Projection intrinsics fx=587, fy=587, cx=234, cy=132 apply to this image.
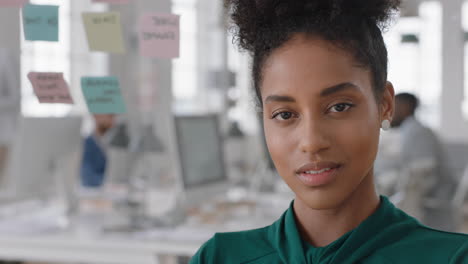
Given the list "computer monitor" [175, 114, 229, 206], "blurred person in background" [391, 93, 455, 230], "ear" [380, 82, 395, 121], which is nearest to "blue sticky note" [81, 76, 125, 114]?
"ear" [380, 82, 395, 121]

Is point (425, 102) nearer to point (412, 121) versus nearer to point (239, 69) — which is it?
point (239, 69)

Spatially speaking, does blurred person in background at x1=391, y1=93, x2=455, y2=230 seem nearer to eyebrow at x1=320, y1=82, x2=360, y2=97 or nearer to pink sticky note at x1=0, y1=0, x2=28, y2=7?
pink sticky note at x1=0, y1=0, x2=28, y2=7

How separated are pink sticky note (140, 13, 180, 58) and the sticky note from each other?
0.27 feet

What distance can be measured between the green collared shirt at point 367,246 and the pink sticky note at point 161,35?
71 centimetres

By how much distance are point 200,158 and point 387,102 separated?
1.88 meters

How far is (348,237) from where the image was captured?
0.79 metres

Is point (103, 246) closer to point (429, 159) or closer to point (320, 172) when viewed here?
point (320, 172)

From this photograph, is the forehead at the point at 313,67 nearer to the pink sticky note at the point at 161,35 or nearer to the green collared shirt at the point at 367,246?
the green collared shirt at the point at 367,246

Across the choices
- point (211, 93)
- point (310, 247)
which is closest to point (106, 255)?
point (310, 247)

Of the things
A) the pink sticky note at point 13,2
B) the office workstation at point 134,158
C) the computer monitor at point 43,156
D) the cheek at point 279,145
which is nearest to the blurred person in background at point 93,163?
the office workstation at point 134,158

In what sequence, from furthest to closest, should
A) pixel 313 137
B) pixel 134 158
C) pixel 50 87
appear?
pixel 134 158 < pixel 50 87 < pixel 313 137

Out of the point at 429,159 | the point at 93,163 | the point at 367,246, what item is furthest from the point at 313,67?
the point at 429,159

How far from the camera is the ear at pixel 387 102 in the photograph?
2.72 ft

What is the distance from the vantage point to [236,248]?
88 cm
